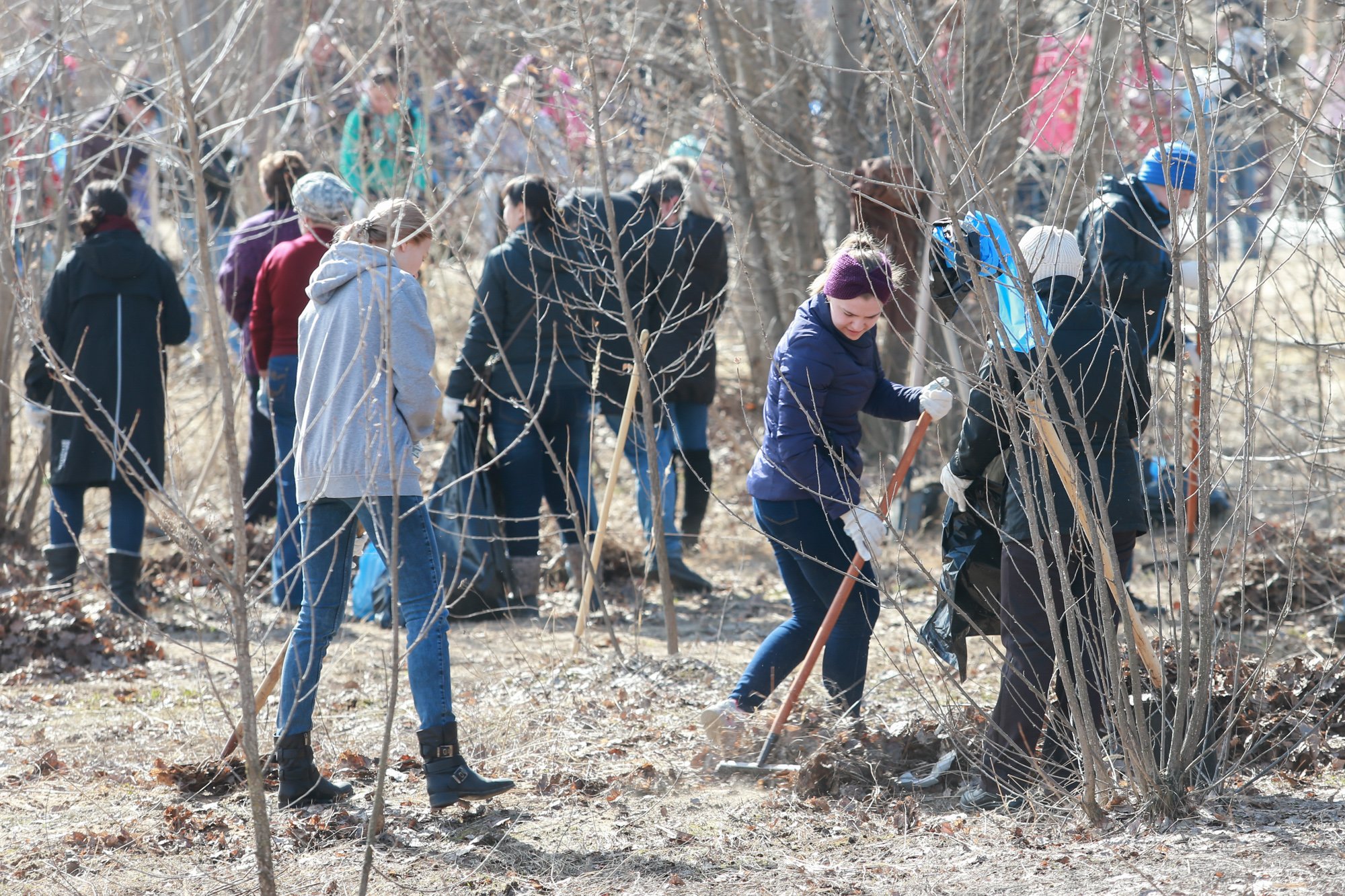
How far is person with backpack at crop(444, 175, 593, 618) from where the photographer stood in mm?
6129

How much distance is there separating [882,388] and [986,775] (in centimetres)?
126

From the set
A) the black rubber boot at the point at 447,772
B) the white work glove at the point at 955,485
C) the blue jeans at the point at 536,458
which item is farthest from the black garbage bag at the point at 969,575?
the blue jeans at the point at 536,458

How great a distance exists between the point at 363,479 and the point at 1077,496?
6.28 ft

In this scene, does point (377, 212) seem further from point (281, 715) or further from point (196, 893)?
point (196, 893)

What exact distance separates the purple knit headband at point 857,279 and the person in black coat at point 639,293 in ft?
4.60

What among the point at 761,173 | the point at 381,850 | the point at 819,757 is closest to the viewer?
the point at 381,850

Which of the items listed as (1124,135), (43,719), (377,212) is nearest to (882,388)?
(377,212)

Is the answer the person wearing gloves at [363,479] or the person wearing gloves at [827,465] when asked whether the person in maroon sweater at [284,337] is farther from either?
the person wearing gloves at [827,465]

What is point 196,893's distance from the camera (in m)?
3.45

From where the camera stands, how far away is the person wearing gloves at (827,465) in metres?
4.13

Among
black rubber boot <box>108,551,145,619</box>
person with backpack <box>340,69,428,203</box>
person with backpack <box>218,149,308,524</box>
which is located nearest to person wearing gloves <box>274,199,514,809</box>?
person with backpack <box>218,149,308,524</box>

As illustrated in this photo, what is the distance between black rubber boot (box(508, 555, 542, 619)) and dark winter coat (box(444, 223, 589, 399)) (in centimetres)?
81

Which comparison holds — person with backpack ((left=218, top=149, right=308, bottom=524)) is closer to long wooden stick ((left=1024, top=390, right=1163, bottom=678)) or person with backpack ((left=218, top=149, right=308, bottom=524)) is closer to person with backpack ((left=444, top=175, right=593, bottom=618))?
person with backpack ((left=444, top=175, right=593, bottom=618))

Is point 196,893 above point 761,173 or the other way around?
the other way around
